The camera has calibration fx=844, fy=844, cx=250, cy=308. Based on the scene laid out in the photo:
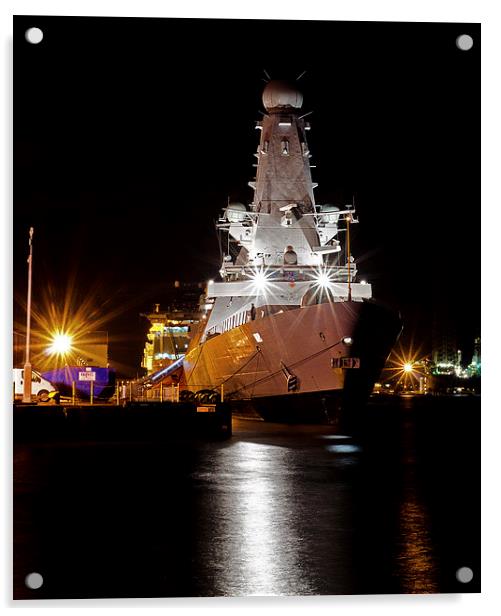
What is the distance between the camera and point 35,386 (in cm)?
2817

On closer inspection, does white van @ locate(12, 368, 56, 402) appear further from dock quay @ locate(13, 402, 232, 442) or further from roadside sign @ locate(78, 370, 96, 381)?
dock quay @ locate(13, 402, 232, 442)

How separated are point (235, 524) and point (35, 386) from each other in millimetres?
18682

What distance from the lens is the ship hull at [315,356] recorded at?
28891mm

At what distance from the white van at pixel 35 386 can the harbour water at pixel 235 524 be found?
4.83m

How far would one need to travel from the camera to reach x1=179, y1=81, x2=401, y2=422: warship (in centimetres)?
2906

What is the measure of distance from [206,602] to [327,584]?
1.19 meters

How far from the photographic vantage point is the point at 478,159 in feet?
32.1

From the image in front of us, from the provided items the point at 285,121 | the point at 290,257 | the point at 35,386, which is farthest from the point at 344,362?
the point at 285,121

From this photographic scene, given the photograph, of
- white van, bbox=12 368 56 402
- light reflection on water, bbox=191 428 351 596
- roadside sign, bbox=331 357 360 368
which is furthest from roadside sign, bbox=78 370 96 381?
light reflection on water, bbox=191 428 351 596

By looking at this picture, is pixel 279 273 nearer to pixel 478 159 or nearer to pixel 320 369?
pixel 320 369

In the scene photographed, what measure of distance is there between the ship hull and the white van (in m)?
7.55

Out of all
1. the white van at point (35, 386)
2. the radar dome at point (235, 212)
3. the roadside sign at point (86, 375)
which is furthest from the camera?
the radar dome at point (235, 212)

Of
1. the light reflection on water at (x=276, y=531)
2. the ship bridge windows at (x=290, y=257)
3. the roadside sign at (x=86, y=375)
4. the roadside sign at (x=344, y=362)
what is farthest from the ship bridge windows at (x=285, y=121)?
the light reflection on water at (x=276, y=531)

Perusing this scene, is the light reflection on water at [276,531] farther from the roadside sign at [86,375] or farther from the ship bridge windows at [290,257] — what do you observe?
the ship bridge windows at [290,257]
